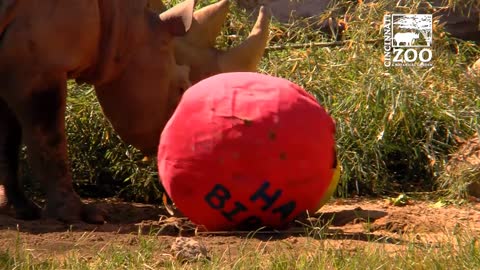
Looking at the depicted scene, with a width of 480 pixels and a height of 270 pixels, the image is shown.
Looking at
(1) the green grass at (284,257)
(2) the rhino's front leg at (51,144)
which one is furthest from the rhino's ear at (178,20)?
(1) the green grass at (284,257)

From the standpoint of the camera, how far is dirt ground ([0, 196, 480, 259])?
4137mm

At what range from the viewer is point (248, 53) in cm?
586

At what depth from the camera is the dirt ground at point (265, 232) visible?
414cm

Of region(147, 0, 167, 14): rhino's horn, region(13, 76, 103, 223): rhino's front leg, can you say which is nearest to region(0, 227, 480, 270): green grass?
region(13, 76, 103, 223): rhino's front leg

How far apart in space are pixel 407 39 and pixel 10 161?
2.86 m

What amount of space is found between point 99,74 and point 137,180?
1.20 metres

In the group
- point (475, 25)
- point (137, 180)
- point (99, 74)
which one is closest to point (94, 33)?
point (99, 74)

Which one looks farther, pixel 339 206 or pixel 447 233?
pixel 339 206

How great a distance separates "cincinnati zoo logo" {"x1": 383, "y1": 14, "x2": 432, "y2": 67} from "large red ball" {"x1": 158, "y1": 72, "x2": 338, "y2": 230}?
2.50 m

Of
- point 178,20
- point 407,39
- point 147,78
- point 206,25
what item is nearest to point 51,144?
point 147,78

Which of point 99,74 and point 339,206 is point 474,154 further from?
point 99,74

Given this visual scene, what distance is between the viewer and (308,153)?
4.41m

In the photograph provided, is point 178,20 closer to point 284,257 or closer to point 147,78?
point 147,78

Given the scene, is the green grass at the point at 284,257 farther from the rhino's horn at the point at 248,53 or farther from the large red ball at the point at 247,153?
the rhino's horn at the point at 248,53
